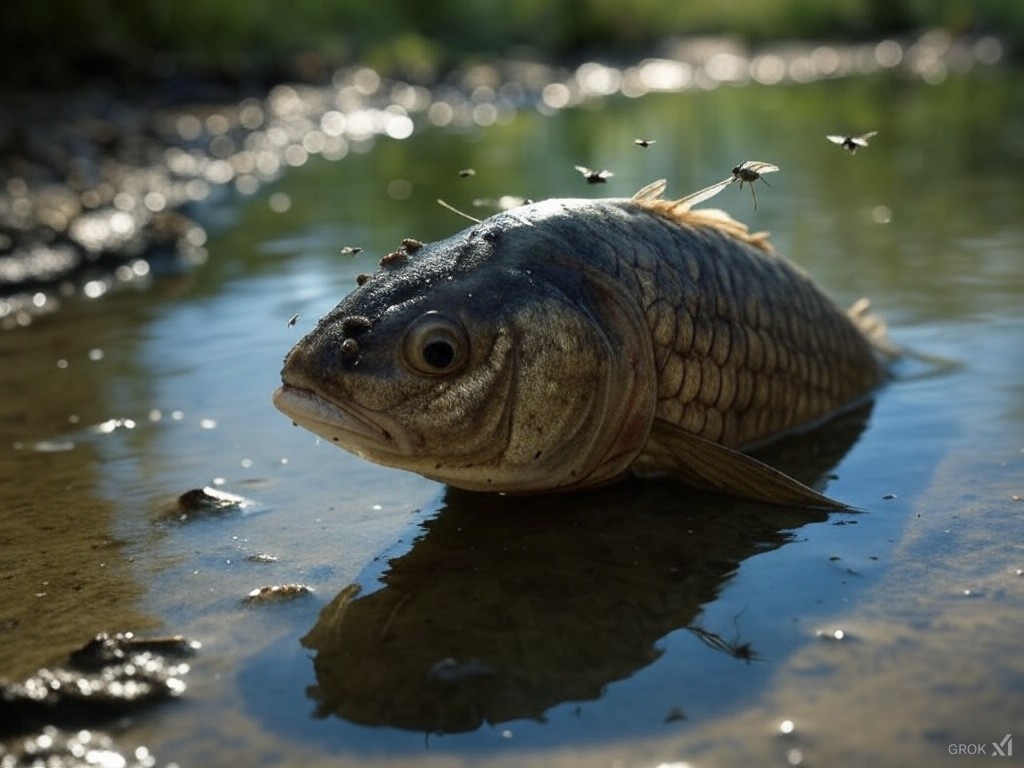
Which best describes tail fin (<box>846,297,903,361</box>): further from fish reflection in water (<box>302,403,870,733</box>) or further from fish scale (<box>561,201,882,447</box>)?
fish reflection in water (<box>302,403,870,733</box>)

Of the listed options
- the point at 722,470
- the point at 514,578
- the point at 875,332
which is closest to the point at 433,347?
the point at 514,578

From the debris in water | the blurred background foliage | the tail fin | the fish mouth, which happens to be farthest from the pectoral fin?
the blurred background foliage

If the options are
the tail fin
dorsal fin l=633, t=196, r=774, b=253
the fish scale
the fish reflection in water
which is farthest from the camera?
the tail fin

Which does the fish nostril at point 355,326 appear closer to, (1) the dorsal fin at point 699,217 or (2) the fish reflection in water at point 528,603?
(2) the fish reflection in water at point 528,603

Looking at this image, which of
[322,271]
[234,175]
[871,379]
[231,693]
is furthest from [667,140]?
[231,693]

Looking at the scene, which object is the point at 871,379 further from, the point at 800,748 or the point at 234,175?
the point at 234,175

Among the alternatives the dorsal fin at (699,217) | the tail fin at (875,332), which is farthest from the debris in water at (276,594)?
the tail fin at (875,332)

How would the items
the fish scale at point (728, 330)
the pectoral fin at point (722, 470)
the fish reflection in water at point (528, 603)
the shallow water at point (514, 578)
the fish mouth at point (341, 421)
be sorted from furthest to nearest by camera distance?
1. the fish scale at point (728, 330)
2. the pectoral fin at point (722, 470)
3. the fish mouth at point (341, 421)
4. the fish reflection in water at point (528, 603)
5. the shallow water at point (514, 578)
